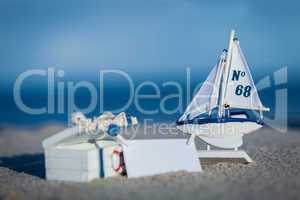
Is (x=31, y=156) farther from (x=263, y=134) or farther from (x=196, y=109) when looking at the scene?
(x=263, y=134)

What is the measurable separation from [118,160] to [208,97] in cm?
297

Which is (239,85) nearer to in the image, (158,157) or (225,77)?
(225,77)

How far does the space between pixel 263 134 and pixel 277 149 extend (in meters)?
3.77

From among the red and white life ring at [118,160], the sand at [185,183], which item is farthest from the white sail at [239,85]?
the red and white life ring at [118,160]

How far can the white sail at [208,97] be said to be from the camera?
439 inches

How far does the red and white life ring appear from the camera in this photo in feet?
31.6

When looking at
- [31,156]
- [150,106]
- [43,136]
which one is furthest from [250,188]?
[150,106]

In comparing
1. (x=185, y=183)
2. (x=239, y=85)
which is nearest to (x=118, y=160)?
(x=185, y=183)

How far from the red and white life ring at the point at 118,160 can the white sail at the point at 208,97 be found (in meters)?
2.24

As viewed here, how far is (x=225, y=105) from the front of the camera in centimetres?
1100

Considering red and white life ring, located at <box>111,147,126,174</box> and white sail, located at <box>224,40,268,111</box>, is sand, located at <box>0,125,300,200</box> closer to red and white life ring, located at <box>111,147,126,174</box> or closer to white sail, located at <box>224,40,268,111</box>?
red and white life ring, located at <box>111,147,126,174</box>

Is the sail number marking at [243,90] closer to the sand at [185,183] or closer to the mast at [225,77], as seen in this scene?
the mast at [225,77]

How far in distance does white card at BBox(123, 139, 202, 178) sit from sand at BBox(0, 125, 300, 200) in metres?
0.32

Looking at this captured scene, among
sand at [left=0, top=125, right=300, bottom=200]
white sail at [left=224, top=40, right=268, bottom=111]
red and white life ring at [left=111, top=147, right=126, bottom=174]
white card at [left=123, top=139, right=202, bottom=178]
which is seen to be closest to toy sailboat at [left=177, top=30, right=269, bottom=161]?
white sail at [left=224, top=40, right=268, bottom=111]
